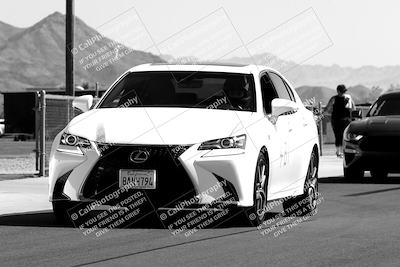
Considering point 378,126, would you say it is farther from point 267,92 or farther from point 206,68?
point 206,68

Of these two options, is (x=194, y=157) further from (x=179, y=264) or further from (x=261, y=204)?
(x=179, y=264)

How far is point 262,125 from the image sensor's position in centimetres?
1149

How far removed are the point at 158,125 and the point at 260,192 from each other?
50.3 inches

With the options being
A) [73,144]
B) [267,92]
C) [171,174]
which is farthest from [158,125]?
[267,92]

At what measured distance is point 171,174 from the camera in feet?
34.8

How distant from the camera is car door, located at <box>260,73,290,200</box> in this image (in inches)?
464

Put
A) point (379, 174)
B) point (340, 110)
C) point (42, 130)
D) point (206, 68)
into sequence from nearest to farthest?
point (206, 68)
point (42, 130)
point (379, 174)
point (340, 110)

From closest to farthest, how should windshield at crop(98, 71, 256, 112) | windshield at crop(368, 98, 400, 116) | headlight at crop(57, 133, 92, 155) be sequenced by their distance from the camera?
headlight at crop(57, 133, 92, 155) → windshield at crop(98, 71, 256, 112) → windshield at crop(368, 98, 400, 116)

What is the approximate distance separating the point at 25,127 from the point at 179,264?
75445mm

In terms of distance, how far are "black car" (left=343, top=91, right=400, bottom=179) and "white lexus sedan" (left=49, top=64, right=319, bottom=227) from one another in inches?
291

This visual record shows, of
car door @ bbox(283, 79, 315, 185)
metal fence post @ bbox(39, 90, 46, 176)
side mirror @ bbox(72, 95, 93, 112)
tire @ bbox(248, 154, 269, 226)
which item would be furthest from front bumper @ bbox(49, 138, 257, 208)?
metal fence post @ bbox(39, 90, 46, 176)

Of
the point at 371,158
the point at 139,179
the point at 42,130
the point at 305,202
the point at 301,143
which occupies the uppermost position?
the point at 42,130

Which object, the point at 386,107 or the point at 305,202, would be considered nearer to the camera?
the point at 305,202

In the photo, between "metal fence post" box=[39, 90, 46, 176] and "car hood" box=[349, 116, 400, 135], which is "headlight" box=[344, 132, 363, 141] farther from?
"metal fence post" box=[39, 90, 46, 176]
